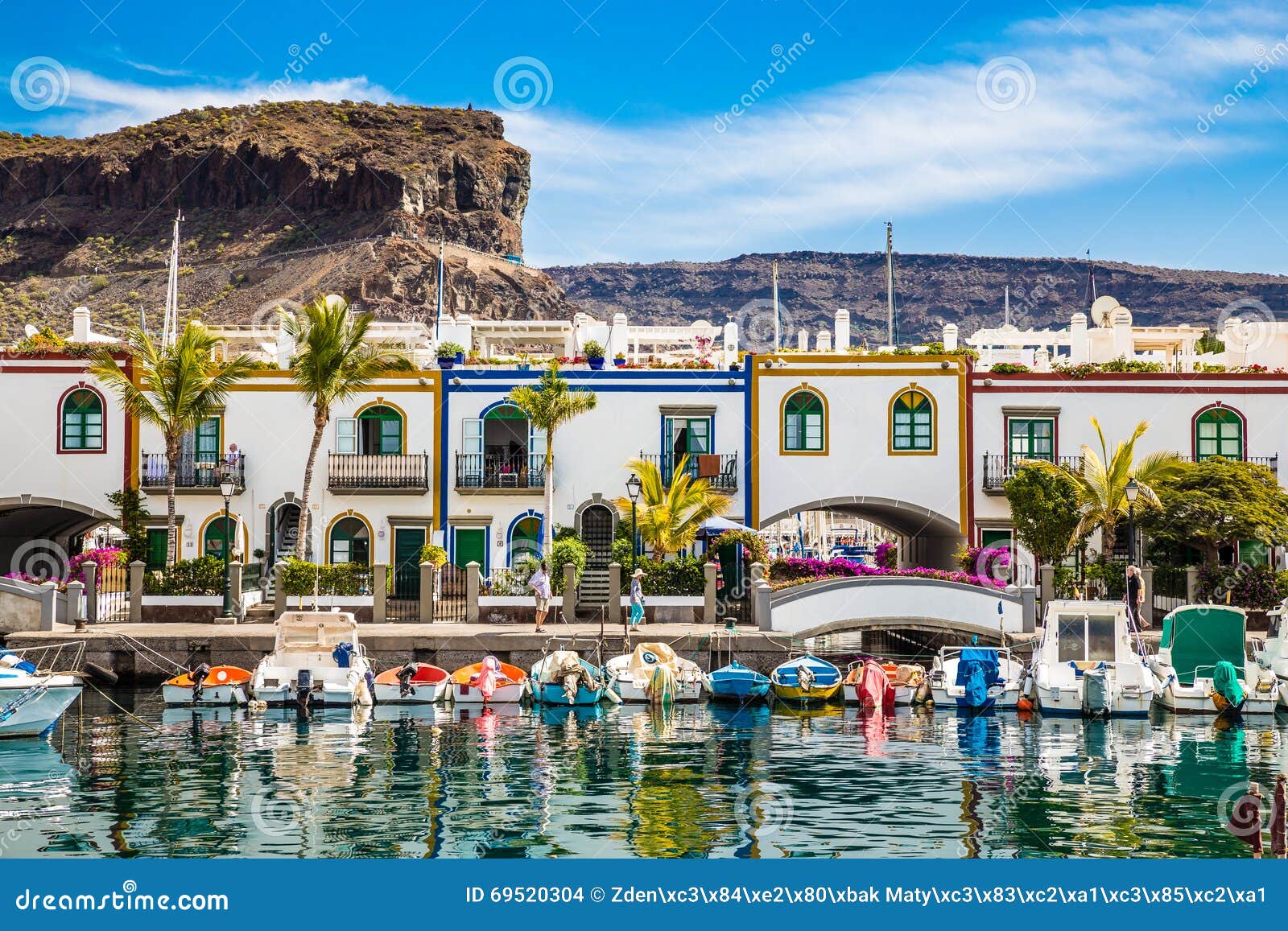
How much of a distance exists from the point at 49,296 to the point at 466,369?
111 metres

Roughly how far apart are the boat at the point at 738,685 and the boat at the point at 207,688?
9923 mm

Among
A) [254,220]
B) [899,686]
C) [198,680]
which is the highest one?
[254,220]

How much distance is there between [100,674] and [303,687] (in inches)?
231

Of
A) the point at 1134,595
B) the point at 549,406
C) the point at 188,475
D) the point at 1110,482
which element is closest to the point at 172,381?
the point at 188,475

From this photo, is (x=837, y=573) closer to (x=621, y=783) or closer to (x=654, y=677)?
(x=654, y=677)

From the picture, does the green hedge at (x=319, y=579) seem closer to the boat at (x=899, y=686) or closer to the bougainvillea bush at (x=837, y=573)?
the bougainvillea bush at (x=837, y=573)

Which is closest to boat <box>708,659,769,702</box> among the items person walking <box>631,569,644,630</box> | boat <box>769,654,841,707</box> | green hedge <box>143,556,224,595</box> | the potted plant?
boat <box>769,654,841,707</box>

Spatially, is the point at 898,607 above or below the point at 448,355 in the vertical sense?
below

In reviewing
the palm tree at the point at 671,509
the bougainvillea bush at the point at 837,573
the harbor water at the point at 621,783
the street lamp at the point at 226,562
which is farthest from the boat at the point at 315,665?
the bougainvillea bush at the point at 837,573

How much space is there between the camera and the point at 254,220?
148875 mm

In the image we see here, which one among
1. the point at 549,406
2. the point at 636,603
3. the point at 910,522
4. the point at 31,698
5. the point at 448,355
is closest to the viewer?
the point at 31,698

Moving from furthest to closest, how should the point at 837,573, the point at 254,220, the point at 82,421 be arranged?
the point at 254,220, the point at 82,421, the point at 837,573

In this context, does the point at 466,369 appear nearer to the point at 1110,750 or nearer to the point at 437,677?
the point at 437,677
